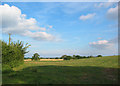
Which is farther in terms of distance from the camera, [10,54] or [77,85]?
[10,54]

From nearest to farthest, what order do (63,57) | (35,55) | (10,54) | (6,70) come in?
(6,70), (10,54), (35,55), (63,57)

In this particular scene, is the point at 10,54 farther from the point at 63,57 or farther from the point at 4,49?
the point at 63,57

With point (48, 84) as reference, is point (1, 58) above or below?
above

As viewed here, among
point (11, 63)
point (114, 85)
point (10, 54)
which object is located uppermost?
point (10, 54)

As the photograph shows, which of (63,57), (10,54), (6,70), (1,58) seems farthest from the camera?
(63,57)

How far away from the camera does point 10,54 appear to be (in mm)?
20578

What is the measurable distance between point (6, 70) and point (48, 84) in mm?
9328

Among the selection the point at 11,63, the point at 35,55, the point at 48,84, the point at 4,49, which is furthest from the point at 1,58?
the point at 35,55

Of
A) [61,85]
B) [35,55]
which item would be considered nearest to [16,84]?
[61,85]

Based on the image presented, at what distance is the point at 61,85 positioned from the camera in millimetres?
9617

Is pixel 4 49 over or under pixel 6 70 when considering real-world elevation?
over

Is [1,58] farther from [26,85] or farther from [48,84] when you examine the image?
[48,84]

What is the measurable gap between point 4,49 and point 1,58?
70.7 inches

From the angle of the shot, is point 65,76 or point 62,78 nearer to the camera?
point 62,78
